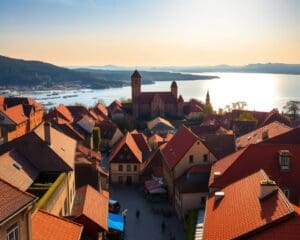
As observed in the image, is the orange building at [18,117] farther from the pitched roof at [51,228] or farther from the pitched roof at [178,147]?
the pitched roof at [51,228]

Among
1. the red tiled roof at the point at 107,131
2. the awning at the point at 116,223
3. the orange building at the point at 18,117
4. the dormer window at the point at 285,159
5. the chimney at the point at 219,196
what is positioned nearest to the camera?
the chimney at the point at 219,196

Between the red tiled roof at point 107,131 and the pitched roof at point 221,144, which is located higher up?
the pitched roof at point 221,144

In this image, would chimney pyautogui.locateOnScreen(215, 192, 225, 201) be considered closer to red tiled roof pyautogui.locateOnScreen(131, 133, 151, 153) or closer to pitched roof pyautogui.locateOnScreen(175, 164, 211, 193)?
pitched roof pyautogui.locateOnScreen(175, 164, 211, 193)

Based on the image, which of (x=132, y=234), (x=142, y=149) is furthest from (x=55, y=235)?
(x=142, y=149)

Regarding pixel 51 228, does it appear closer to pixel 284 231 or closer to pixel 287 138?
pixel 284 231

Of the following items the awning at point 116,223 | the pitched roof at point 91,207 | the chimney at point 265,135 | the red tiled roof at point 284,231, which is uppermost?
the red tiled roof at point 284,231

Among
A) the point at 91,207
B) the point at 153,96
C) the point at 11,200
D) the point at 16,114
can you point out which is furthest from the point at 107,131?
the point at 11,200

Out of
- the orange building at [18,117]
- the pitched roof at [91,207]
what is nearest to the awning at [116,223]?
the pitched roof at [91,207]

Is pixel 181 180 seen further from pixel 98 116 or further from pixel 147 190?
pixel 98 116
